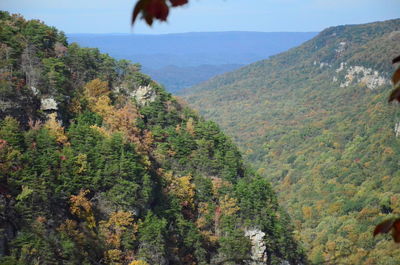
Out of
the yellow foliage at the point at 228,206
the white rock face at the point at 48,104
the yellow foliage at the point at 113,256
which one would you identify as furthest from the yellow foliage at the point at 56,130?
the yellow foliage at the point at 228,206

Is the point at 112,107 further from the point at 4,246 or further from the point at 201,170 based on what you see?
the point at 4,246

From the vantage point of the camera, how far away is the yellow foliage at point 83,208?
30172 millimetres

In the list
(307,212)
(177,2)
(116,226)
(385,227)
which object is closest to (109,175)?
(116,226)

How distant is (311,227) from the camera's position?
234 ft

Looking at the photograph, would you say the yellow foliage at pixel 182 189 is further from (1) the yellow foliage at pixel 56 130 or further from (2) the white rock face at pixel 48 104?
(2) the white rock face at pixel 48 104

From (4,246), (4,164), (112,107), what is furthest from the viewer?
(112,107)

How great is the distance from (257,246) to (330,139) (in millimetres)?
73921

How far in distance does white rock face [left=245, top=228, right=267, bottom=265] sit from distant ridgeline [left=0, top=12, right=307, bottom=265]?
91 millimetres

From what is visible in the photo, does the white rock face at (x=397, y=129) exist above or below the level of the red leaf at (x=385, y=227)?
below

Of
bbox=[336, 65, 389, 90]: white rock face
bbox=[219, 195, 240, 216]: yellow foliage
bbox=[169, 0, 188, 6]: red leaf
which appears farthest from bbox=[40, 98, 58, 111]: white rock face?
bbox=[336, 65, 389, 90]: white rock face

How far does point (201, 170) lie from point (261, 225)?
7.76 meters

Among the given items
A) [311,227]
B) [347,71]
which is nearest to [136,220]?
[311,227]

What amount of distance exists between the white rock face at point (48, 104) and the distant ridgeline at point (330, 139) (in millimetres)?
22544

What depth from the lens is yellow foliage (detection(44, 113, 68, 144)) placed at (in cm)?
3322
